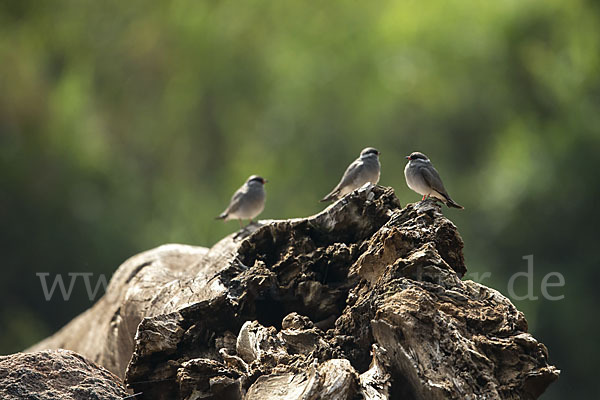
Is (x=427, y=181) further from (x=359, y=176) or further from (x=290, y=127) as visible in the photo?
(x=290, y=127)

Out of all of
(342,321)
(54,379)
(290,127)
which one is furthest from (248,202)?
(290,127)

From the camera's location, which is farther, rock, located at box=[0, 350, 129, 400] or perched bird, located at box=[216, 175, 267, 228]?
perched bird, located at box=[216, 175, 267, 228]

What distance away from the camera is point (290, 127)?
19.8m

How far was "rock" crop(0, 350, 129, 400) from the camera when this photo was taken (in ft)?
14.2

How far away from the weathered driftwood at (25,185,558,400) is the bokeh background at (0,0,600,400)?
1032cm

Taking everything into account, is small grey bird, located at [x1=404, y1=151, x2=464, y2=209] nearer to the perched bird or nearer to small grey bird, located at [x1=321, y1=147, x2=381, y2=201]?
small grey bird, located at [x1=321, y1=147, x2=381, y2=201]

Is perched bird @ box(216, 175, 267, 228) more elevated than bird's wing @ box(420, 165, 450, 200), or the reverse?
perched bird @ box(216, 175, 267, 228)

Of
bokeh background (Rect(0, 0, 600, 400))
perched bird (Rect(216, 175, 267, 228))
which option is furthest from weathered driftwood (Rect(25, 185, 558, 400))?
bokeh background (Rect(0, 0, 600, 400))

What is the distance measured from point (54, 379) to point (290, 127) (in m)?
15.6

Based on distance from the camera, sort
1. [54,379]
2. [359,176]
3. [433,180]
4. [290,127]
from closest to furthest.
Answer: [54,379]
[433,180]
[359,176]
[290,127]

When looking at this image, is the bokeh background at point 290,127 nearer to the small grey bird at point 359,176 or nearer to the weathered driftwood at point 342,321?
the small grey bird at point 359,176

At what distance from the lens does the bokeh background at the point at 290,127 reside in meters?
15.6

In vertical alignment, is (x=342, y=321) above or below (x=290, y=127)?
below

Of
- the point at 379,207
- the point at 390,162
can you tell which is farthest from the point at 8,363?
the point at 390,162
